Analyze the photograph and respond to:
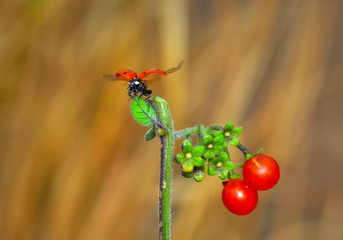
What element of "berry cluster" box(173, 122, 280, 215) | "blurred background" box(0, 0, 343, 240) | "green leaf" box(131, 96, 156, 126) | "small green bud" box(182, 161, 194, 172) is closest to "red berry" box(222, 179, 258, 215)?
"berry cluster" box(173, 122, 280, 215)

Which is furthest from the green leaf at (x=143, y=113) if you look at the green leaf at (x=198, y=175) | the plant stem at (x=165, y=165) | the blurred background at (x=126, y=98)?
the blurred background at (x=126, y=98)

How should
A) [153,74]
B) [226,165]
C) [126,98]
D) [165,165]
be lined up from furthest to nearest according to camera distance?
[126,98]
[153,74]
[226,165]
[165,165]

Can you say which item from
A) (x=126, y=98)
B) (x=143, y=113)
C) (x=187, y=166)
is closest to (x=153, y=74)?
(x=143, y=113)

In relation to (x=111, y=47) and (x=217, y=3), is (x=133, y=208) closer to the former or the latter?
(x=111, y=47)

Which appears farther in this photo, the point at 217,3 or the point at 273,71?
the point at 273,71

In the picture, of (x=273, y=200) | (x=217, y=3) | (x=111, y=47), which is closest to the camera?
(x=111, y=47)

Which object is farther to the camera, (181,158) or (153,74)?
(153,74)

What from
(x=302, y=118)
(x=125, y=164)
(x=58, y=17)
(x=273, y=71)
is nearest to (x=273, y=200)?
(x=302, y=118)

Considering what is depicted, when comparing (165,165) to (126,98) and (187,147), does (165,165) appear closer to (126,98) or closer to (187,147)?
(187,147)
